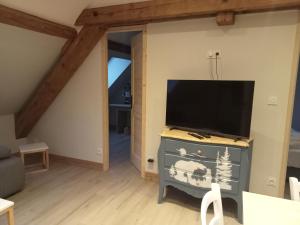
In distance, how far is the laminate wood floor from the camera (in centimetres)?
246

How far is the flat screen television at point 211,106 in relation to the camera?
2379 millimetres

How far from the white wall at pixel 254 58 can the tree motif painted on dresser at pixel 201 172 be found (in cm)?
62

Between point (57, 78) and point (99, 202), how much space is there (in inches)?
82.1

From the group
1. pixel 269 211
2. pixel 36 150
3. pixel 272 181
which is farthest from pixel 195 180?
pixel 36 150

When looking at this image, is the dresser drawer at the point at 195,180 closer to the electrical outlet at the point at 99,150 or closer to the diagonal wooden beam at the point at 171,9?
the electrical outlet at the point at 99,150

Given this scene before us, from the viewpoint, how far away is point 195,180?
252 cm

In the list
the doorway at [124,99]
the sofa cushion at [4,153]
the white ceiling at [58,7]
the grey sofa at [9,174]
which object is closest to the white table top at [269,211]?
the doorway at [124,99]

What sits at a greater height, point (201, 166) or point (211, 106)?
point (211, 106)

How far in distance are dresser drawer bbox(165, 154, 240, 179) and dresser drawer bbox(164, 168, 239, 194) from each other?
49 millimetres

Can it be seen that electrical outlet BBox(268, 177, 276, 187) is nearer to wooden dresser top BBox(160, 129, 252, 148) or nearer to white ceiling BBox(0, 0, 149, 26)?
wooden dresser top BBox(160, 129, 252, 148)

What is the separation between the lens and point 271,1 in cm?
220

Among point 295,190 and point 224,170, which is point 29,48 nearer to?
point 224,170

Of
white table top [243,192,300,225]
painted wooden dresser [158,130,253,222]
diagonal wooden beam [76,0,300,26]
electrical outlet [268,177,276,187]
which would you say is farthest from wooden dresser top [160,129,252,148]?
diagonal wooden beam [76,0,300,26]

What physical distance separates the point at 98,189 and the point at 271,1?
3002mm
